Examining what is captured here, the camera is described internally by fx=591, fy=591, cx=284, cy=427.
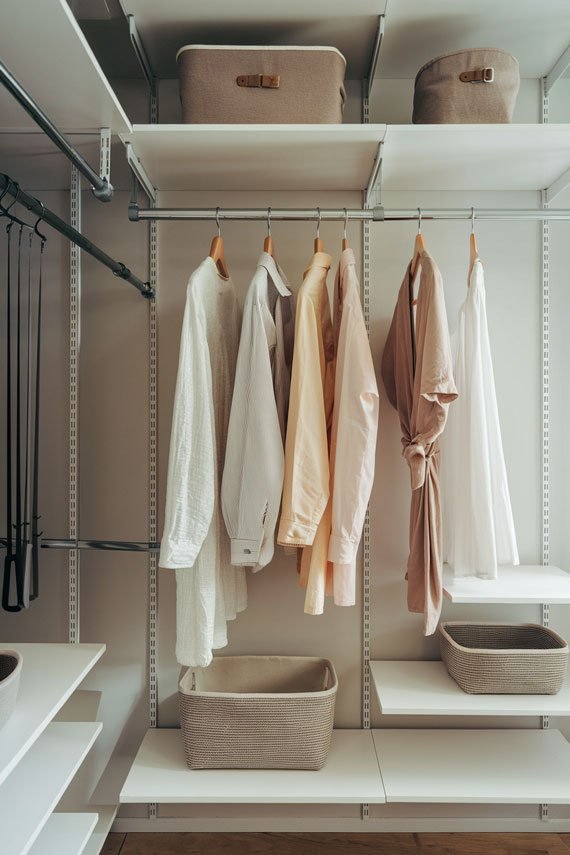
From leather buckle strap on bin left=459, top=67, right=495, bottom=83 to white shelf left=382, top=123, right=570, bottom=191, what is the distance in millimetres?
124

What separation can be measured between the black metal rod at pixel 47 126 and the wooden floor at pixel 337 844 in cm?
177

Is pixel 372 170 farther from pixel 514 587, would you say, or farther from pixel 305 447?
pixel 514 587

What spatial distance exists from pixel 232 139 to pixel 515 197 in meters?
0.94

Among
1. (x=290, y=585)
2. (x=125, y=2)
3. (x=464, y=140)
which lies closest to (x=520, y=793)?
(x=290, y=585)

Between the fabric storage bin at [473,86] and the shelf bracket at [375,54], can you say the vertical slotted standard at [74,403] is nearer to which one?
the shelf bracket at [375,54]

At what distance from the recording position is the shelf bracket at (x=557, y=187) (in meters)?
1.70

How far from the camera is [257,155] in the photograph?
155 cm

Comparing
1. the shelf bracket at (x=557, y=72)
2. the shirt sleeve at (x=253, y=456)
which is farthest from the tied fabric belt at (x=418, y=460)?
the shelf bracket at (x=557, y=72)

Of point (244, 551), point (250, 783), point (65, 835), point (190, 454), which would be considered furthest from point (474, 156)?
point (65, 835)

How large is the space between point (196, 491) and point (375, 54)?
1260mm

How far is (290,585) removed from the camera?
1821 millimetres

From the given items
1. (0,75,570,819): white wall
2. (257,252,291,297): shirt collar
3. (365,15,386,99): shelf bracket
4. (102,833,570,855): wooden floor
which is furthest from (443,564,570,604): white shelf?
(365,15,386,99): shelf bracket

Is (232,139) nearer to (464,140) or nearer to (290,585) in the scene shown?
(464,140)

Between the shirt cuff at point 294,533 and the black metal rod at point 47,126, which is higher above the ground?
the black metal rod at point 47,126
